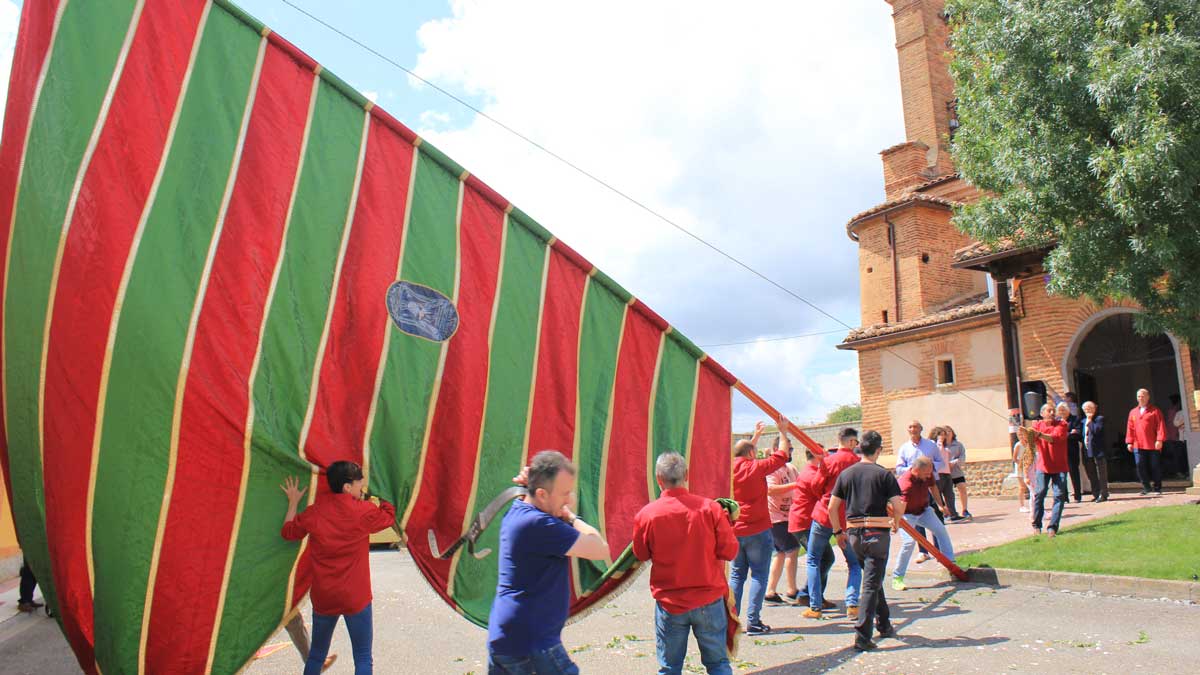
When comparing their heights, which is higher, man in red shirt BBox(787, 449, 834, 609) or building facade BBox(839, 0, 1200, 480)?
building facade BBox(839, 0, 1200, 480)

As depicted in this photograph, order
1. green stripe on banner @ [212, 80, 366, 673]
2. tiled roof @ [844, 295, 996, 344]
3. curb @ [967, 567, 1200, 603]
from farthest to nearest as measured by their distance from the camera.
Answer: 1. tiled roof @ [844, 295, 996, 344]
2. curb @ [967, 567, 1200, 603]
3. green stripe on banner @ [212, 80, 366, 673]

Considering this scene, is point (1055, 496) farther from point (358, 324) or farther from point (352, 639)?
point (358, 324)

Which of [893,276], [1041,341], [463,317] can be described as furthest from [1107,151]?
[893,276]

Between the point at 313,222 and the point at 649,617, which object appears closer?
the point at 313,222

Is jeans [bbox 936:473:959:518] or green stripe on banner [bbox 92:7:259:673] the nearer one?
green stripe on banner [bbox 92:7:259:673]

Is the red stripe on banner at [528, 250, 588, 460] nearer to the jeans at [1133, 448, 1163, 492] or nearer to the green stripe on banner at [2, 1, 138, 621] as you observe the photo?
the green stripe on banner at [2, 1, 138, 621]

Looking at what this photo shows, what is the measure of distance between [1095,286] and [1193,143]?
2419mm

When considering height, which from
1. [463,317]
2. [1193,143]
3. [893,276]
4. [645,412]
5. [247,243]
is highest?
[893,276]

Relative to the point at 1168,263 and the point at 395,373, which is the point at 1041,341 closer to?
the point at 1168,263

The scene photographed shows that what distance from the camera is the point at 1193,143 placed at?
10.4 metres

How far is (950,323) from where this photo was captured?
20109 mm

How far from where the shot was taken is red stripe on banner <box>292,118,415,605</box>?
15.0ft

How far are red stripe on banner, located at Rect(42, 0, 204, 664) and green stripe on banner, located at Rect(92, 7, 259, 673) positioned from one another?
7 cm

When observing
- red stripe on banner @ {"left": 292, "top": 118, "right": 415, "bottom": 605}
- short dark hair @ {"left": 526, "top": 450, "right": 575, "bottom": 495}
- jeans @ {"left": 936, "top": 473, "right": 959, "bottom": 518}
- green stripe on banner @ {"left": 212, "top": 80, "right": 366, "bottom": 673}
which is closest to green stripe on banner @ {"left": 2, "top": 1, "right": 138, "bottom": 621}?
green stripe on banner @ {"left": 212, "top": 80, "right": 366, "bottom": 673}
